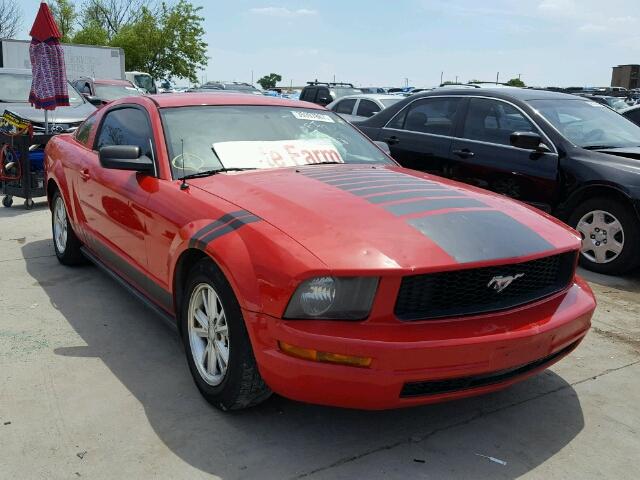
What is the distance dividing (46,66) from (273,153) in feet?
20.0

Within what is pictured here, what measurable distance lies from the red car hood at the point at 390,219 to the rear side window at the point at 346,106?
28.5 ft

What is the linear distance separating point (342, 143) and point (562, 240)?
1.69m

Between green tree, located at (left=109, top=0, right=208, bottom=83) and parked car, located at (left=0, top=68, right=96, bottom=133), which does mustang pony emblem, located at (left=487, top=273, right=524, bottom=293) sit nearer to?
parked car, located at (left=0, top=68, right=96, bottom=133)

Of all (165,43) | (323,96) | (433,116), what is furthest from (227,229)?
(165,43)

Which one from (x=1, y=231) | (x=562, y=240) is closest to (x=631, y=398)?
(x=562, y=240)

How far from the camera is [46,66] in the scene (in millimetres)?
8336

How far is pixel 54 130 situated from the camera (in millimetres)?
8875

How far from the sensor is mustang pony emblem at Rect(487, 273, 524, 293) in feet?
8.29

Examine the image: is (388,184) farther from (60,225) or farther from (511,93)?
(511,93)

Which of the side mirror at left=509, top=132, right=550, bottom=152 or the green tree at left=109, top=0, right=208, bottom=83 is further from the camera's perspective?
the green tree at left=109, top=0, right=208, bottom=83

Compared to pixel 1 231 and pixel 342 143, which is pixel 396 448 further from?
pixel 1 231

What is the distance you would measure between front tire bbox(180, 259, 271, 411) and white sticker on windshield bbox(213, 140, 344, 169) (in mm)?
863

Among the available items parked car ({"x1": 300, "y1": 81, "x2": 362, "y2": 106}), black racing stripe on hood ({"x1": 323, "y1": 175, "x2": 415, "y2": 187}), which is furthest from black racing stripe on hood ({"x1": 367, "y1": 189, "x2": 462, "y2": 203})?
parked car ({"x1": 300, "y1": 81, "x2": 362, "y2": 106})

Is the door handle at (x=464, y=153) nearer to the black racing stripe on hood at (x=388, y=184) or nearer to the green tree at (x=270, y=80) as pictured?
the black racing stripe on hood at (x=388, y=184)
